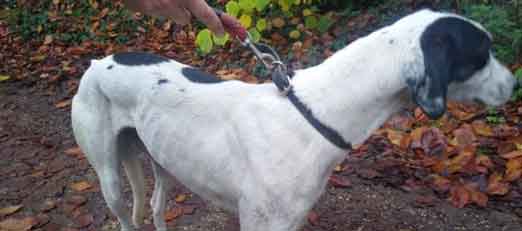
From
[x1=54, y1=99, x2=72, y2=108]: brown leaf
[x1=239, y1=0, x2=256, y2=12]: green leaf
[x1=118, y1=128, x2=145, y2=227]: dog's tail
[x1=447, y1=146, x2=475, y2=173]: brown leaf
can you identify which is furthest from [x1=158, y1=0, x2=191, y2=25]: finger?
[x1=54, y1=99, x2=72, y2=108]: brown leaf

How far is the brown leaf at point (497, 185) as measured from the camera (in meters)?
3.70

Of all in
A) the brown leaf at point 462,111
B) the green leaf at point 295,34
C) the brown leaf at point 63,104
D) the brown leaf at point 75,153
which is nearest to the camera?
the brown leaf at point 462,111

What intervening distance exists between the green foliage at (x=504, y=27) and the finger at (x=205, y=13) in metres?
3.33

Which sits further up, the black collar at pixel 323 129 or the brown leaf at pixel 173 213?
the black collar at pixel 323 129

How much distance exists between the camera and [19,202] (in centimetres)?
440

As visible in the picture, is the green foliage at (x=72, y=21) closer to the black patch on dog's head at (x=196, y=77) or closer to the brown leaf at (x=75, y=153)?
the brown leaf at (x=75, y=153)

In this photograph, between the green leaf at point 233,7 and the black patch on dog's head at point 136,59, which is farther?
the green leaf at point 233,7

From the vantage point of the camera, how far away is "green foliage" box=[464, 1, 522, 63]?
4898mm

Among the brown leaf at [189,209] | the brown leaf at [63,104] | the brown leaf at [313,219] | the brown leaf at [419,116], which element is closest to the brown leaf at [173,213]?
the brown leaf at [189,209]

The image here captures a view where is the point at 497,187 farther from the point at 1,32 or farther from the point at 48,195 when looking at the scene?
the point at 1,32

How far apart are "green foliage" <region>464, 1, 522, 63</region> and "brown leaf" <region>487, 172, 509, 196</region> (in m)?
1.55

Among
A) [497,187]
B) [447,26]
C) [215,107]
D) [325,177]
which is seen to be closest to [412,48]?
[447,26]

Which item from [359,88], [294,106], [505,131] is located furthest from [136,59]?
[505,131]

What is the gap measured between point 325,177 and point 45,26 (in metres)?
8.29
